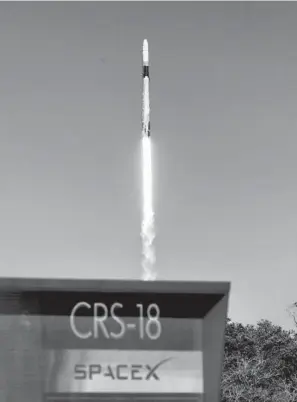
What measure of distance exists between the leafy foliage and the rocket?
105 ft

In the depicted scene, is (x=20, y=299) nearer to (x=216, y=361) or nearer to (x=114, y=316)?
(x=114, y=316)

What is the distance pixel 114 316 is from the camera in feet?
10.2

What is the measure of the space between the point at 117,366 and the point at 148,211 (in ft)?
90.5

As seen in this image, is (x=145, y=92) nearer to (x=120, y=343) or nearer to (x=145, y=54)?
(x=145, y=54)

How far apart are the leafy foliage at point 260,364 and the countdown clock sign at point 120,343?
55768 millimetres

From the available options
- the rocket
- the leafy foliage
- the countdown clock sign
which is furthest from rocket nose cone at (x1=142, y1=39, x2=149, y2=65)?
the leafy foliage

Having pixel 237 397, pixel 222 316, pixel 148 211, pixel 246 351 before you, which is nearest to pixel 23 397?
pixel 222 316

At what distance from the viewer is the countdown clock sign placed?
308cm

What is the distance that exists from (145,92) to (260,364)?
37044 mm

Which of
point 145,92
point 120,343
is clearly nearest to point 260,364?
point 145,92

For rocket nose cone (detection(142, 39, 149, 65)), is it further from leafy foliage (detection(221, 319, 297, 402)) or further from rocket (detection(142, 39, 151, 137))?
leafy foliage (detection(221, 319, 297, 402))

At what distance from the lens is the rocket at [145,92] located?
3003cm

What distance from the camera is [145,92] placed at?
3147cm

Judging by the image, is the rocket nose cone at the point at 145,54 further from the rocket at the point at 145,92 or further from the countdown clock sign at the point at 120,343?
the countdown clock sign at the point at 120,343
